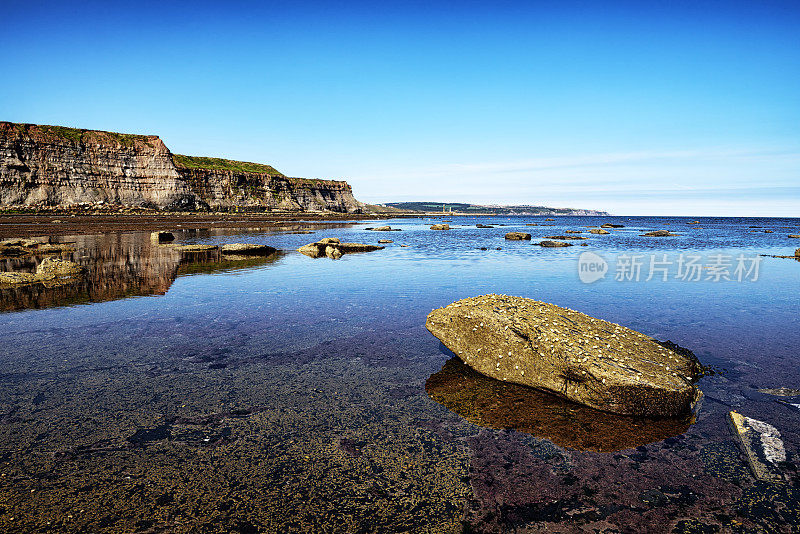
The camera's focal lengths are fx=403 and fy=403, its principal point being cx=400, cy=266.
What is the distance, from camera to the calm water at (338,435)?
11.7 ft

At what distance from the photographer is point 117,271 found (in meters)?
16.6

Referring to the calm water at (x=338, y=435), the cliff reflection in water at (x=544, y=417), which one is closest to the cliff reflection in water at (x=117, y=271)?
the calm water at (x=338, y=435)

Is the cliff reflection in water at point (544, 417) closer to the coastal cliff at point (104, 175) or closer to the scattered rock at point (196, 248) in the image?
the scattered rock at point (196, 248)

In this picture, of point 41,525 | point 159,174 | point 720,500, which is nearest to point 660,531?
point 720,500

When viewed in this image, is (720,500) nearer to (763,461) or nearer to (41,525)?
(763,461)

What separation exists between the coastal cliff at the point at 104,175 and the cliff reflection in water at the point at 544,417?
3572 inches

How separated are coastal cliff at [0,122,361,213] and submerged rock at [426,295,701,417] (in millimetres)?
90120

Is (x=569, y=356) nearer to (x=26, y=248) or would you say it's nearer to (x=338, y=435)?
(x=338, y=435)

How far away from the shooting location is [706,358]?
745 cm

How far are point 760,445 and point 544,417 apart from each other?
7.63ft
